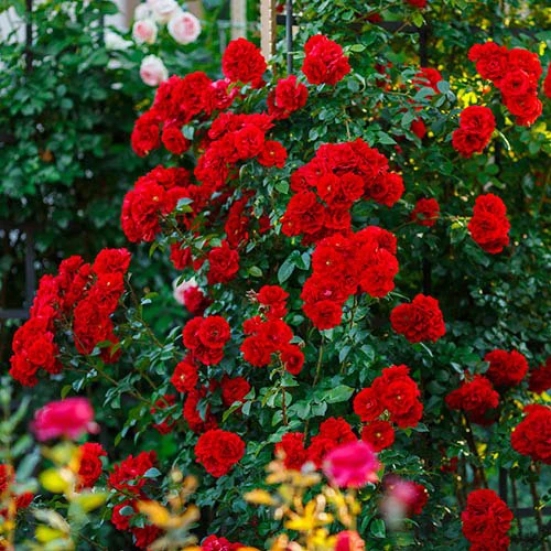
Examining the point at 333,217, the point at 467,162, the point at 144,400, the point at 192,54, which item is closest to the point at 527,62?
the point at 467,162

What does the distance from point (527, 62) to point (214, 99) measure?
0.73 m

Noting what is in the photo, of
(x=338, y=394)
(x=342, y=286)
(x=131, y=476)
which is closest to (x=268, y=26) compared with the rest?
(x=342, y=286)

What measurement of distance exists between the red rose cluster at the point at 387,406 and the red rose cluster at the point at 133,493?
1.86 ft

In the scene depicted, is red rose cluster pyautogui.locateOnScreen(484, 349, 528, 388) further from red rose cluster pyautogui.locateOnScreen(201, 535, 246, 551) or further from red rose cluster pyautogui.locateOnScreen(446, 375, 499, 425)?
red rose cluster pyautogui.locateOnScreen(201, 535, 246, 551)

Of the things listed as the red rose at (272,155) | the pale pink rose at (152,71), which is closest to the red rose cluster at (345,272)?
the red rose at (272,155)

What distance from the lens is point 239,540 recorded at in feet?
8.02

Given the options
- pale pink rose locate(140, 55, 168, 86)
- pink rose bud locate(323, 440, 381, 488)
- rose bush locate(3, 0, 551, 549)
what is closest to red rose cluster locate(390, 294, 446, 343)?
rose bush locate(3, 0, 551, 549)

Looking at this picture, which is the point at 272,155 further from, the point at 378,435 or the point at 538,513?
the point at 538,513

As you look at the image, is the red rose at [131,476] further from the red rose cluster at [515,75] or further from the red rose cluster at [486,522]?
the red rose cluster at [515,75]

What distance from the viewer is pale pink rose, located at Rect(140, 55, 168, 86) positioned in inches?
135

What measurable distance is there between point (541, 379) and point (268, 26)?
112cm

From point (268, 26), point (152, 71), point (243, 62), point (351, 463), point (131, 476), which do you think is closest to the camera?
point (351, 463)

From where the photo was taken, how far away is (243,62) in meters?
2.60

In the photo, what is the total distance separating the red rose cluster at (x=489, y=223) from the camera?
2.45 m
